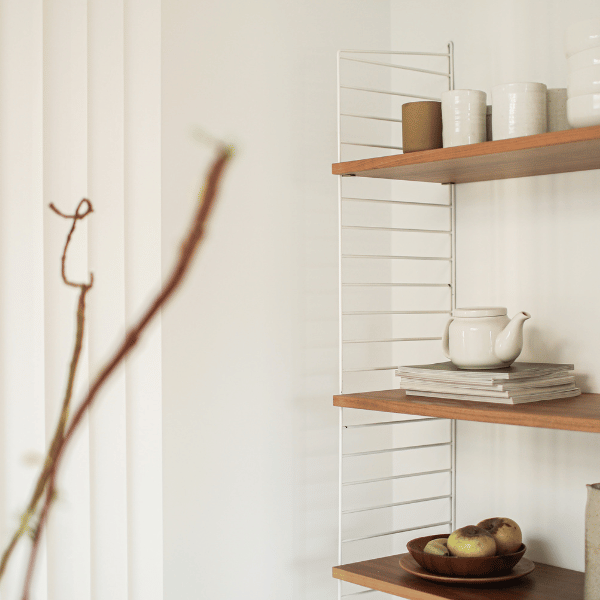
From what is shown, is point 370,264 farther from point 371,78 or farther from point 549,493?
point 549,493

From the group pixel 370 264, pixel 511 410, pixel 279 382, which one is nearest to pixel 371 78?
pixel 370 264

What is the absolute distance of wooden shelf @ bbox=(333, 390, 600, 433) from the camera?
3.63 feet

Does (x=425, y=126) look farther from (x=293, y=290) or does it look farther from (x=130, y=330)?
(x=130, y=330)

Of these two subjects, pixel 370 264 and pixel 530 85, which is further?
pixel 370 264

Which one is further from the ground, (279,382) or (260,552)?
(279,382)

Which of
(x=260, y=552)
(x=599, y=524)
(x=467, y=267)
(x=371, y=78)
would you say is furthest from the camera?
(x=371, y=78)

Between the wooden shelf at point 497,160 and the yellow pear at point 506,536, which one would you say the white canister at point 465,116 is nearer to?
the wooden shelf at point 497,160

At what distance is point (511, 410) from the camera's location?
3.91ft

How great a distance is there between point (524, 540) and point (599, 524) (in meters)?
0.39

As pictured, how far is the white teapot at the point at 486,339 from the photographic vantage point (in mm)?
1303

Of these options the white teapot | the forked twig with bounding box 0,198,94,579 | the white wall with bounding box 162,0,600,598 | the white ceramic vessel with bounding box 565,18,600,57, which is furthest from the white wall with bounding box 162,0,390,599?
the white ceramic vessel with bounding box 565,18,600,57

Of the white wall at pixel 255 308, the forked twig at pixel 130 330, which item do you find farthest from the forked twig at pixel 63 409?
the white wall at pixel 255 308

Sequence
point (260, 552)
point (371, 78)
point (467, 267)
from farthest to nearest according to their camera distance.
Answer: point (371, 78) < point (467, 267) < point (260, 552)

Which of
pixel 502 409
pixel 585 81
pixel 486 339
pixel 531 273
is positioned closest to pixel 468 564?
pixel 502 409
